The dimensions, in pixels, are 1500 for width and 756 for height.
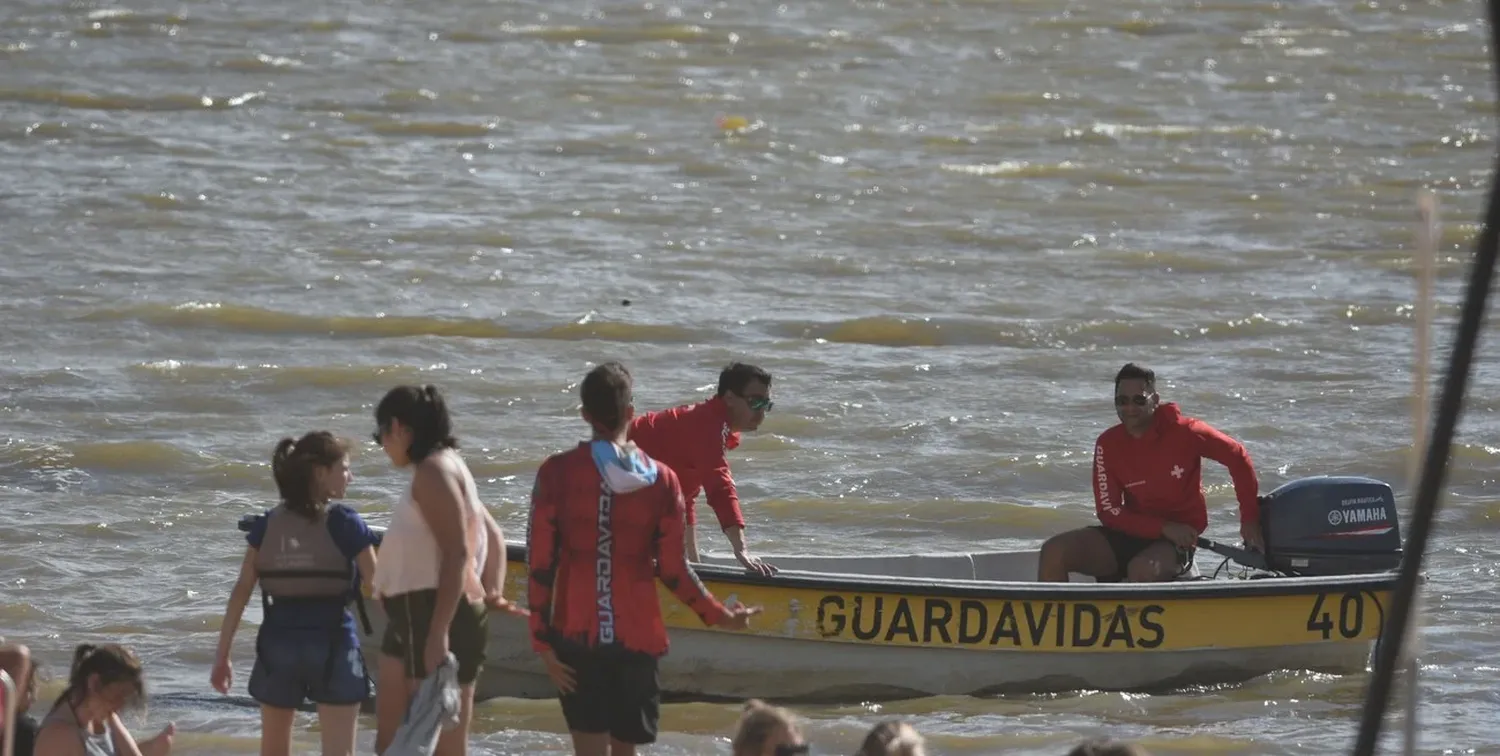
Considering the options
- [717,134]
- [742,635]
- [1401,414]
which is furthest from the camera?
[717,134]

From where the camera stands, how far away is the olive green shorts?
5.86 m

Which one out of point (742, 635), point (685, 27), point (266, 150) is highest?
point (685, 27)

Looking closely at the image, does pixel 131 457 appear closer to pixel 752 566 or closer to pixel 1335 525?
pixel 752 566

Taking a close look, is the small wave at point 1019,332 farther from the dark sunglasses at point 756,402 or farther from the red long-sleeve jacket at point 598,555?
the red long-sleeve jacket at point 598,555

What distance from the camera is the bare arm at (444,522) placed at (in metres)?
5.73

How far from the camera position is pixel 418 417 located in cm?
575

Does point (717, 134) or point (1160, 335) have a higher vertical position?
point (717, 134)

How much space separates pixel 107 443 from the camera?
14250 mm

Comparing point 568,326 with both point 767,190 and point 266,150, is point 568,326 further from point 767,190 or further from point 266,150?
point 266,150

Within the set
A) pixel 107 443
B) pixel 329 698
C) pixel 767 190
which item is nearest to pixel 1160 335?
pixel 767 190

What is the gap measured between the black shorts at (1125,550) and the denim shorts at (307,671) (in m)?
4.17

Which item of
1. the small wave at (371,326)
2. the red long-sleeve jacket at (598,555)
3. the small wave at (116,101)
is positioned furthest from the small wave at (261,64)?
the red long-sleeve jacket at (598,555)

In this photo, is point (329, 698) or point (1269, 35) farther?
point (1269, 35)

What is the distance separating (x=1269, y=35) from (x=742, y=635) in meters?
27.6
